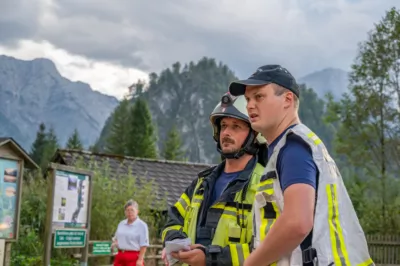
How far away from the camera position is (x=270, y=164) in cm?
256

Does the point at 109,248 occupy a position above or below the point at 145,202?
below

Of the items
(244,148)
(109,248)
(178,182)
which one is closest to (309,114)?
(178,182)

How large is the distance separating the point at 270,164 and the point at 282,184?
0.16 metres

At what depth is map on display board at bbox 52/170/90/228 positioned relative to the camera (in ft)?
33.0

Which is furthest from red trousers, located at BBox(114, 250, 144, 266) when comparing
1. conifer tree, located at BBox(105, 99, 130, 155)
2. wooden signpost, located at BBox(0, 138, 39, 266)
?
conifer tree, located at BBox(105, 99, 130, 155)

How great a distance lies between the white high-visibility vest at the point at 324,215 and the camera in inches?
92.4

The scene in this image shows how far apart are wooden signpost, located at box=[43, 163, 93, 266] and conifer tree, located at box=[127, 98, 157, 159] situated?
45.7 meters

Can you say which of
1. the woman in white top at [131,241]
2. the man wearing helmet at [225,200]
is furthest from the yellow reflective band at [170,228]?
the woman in white top at [131,241]

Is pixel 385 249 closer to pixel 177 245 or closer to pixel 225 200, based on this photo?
pixel 225 200

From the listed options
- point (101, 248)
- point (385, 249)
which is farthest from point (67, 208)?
point (385, 249)

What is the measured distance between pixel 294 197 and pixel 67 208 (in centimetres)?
851

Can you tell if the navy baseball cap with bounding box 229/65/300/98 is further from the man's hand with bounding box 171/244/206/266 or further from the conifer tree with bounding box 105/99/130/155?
the conifer tree with bounding box 105/99/130/155

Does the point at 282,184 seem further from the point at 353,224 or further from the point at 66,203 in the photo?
the point at 66,203

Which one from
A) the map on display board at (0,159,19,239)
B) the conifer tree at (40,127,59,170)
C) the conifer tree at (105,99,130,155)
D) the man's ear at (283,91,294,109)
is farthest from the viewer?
the conifer tree at (105,99,130,155)
